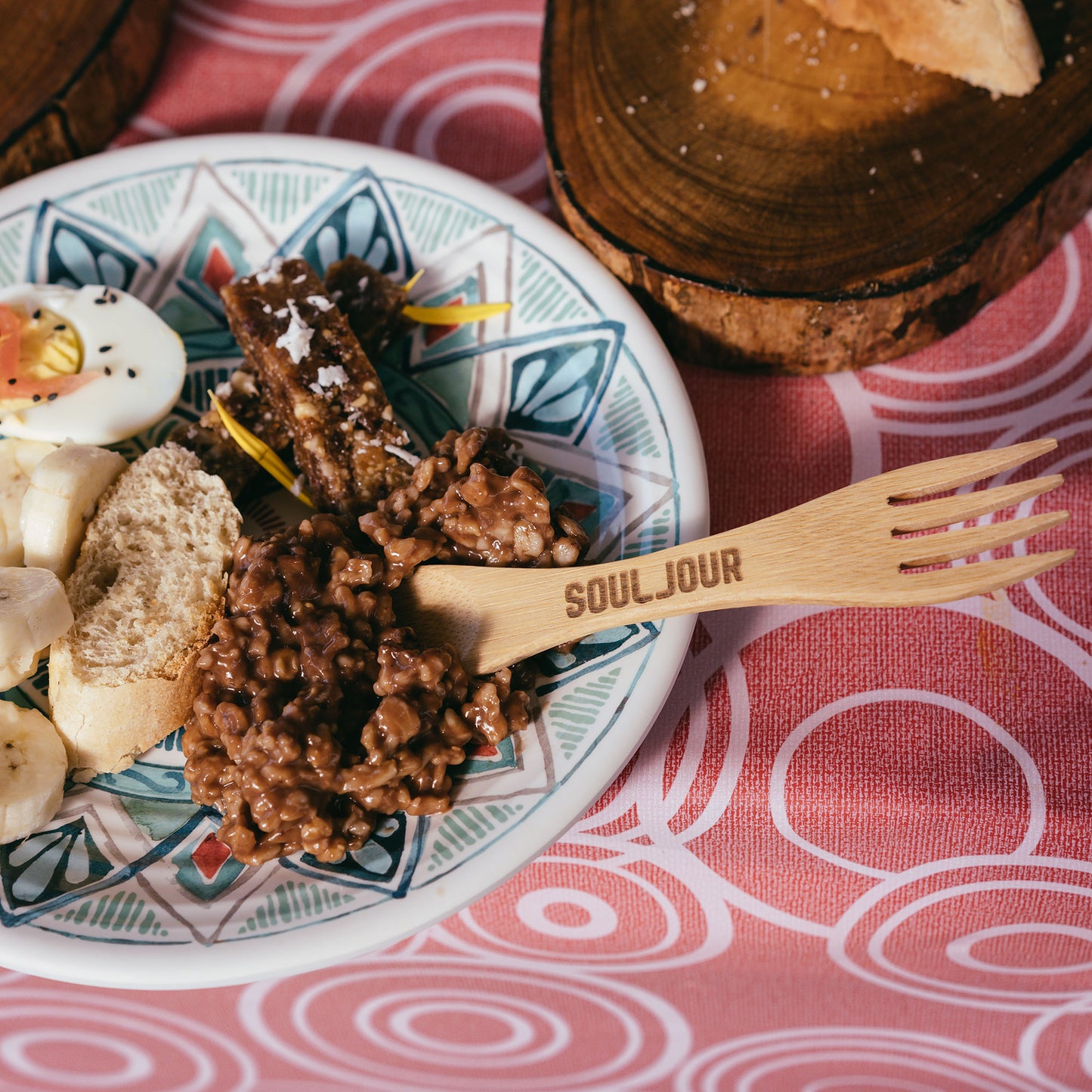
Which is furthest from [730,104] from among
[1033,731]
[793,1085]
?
[793,1085]

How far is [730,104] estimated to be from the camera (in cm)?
204

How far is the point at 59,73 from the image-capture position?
2.17 m

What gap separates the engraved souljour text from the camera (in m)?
1.54

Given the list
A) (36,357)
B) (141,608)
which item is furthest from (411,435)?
(36,357)

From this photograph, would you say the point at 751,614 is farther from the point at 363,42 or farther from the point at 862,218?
the point at 363,42

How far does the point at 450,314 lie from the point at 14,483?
872 millimetres

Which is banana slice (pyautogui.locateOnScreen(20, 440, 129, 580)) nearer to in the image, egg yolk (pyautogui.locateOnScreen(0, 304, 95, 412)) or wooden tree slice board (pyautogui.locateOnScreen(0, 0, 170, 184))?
egg yolk (pyautogui.locateOnScreen(0, 304, 95, 412))

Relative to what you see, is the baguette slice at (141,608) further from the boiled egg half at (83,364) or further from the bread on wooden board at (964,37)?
the bread on wooden board at (964,37)

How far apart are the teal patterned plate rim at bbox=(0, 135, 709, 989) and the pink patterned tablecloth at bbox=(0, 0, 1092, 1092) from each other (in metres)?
0.21

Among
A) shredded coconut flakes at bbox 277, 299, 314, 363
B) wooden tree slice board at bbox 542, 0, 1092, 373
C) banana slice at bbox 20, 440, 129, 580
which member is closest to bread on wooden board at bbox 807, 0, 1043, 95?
wooden tree slice board at bbox 542, 0, 1092, 373

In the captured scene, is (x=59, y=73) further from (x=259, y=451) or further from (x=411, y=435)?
(x=411, y=435)

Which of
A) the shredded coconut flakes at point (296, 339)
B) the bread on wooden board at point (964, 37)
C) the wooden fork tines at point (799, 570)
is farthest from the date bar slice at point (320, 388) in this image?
the bread on wooden board at point (964, 37)

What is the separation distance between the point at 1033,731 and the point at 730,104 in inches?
53.0

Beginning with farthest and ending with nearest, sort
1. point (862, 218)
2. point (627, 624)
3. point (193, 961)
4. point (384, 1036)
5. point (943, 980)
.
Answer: point (384, 1036), point (862, 218), point (943, 980), point (627, 624), point (193, 961)
